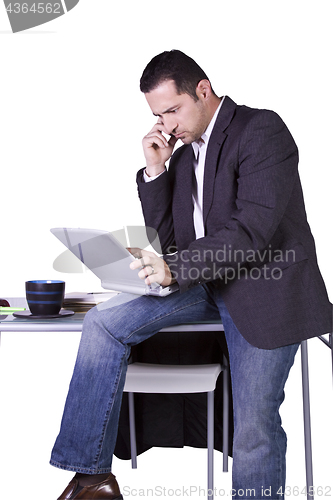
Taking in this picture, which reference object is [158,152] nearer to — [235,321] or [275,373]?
[235,321]

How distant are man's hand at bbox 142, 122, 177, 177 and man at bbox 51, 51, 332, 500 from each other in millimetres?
197

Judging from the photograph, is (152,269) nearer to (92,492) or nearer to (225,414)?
(92,492)

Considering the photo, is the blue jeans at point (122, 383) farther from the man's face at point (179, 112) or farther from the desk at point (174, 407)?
the desk at point (174, 407)

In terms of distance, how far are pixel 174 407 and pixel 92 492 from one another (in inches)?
37.3

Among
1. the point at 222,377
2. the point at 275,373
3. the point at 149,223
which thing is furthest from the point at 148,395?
the point at 275,373

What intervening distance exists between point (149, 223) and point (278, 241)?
614 millimetres

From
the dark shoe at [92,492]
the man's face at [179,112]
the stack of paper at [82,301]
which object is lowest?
the dark shoe at [92,492]

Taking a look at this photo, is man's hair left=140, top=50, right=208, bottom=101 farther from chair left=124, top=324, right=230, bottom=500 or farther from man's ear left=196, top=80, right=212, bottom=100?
chair left=124, top=324, right=230, bottom=500

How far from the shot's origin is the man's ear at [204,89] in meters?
2.26

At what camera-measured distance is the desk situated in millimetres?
2822

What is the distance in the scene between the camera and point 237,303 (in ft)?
6.75

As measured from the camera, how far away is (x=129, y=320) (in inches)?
82.2

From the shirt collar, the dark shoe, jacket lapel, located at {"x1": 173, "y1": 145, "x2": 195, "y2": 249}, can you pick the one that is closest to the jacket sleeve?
jacket lapel, located at {"x1": 173, "y1": 145, "x2": 195, "y2": 249}

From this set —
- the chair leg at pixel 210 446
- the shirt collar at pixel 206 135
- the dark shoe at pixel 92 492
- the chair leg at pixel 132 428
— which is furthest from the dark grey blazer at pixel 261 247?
the chair leg at pixel 132 428
